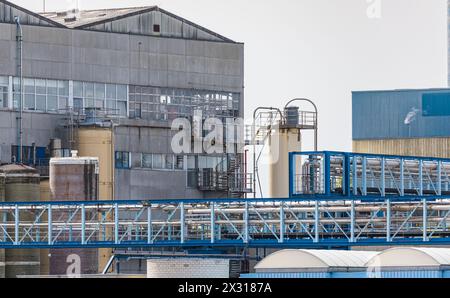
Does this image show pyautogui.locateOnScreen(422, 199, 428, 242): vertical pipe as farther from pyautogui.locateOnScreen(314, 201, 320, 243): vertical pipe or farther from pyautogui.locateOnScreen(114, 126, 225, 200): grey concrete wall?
pyautogui.locateOnScreen(114, 126, 225, 200): grey concrete wall

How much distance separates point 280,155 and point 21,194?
1349cm

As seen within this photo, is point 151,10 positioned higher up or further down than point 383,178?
higher up

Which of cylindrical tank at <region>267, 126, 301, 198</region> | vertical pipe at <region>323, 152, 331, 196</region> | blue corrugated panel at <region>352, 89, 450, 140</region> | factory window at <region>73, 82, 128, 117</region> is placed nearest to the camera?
vertical pipe at <region>323, 152, 331, 196</region>

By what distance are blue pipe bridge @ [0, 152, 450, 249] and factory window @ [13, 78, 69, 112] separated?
267 inches

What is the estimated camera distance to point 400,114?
290ft

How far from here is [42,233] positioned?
7400 cm

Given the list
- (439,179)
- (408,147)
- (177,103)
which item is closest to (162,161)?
(177,103)

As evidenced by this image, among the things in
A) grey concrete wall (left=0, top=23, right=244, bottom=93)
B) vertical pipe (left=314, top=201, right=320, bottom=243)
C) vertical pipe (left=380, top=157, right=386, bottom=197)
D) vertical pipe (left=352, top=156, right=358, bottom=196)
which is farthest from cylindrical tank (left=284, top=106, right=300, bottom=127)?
vertical pipe (left=314, top=201, right=320, bottom=243)

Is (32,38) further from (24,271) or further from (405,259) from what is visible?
(405,259)

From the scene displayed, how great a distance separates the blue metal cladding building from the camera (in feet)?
285

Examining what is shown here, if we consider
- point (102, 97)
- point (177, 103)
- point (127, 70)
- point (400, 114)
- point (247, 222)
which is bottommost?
point (247, 222)

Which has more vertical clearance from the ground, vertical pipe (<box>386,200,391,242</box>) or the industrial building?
the industrial building

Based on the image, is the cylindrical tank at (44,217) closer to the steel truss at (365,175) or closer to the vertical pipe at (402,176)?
the steel truss at (365,175)

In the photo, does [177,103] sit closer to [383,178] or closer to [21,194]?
[21,194]
